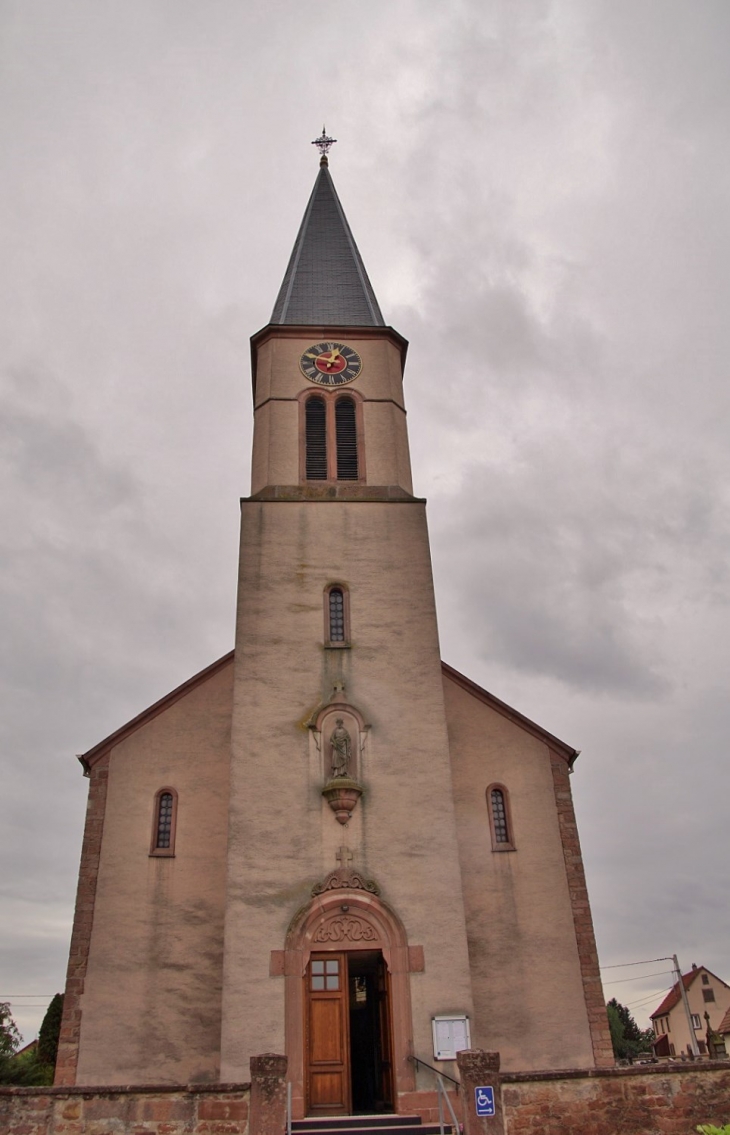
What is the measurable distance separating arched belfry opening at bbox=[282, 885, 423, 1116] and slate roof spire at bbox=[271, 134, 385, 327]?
45.1 feet

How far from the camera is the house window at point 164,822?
17094 millimetres

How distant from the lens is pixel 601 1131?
33.3ft

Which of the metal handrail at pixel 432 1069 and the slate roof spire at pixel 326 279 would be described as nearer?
the metal handrail at pixel 432 1069

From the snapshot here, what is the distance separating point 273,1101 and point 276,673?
7.86 m

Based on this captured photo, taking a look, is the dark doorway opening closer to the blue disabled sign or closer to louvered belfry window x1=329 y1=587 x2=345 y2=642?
the blue disabled sign

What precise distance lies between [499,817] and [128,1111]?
31.2 feet

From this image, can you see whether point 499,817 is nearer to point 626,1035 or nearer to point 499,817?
point 499,817

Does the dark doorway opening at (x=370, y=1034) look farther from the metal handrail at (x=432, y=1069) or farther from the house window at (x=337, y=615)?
the house window at (x=337, y=615)

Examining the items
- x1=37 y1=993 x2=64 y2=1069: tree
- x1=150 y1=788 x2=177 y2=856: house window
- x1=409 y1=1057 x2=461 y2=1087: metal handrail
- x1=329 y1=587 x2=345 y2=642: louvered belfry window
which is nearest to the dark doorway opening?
x1=409 y1=1057 x2=461 y2=1087: metal handrail

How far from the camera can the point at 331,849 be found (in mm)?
15195

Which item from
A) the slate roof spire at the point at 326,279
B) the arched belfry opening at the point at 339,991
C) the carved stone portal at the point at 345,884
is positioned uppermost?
the slate roof spire at the point at 326,279

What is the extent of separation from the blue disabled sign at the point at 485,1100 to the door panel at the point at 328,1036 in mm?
4577

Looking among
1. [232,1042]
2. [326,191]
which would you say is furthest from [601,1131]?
[326,191]

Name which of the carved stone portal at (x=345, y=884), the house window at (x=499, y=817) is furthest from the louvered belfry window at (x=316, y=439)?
the carved stone portal at (x=345, y=884)
